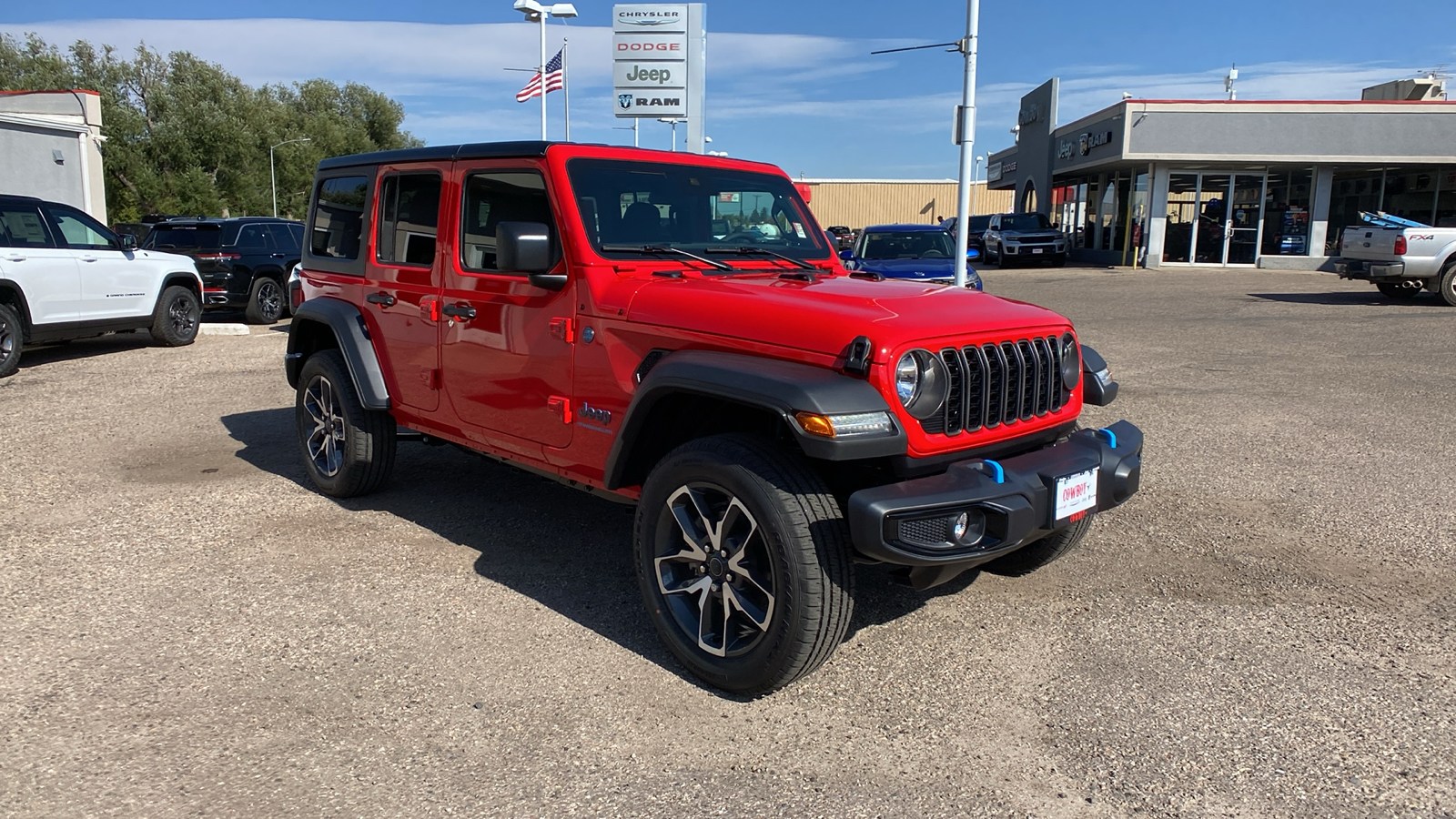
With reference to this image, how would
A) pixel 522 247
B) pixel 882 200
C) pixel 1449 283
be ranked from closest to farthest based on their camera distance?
pixel 522 247 → pixel 1449 283 → pixel 882 200

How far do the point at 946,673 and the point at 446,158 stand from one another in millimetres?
3263

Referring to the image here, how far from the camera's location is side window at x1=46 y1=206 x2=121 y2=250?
1108 cm

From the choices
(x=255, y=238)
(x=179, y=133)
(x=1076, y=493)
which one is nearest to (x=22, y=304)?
(x=255, y=238)

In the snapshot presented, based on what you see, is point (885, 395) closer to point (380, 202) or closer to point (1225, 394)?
point (380, 202)

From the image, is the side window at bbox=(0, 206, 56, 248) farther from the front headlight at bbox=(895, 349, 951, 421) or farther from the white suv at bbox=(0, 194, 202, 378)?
the front headlight at bbox=(895, 349, 951, 421)

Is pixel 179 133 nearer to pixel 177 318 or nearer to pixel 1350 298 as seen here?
pixel 177 318

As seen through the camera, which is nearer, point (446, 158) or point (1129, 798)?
point (1129, 798)

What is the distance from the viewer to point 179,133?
153 feet

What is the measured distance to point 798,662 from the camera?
3262mm

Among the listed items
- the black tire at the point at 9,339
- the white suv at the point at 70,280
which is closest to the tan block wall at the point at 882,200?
the white suv at the point at 70,280

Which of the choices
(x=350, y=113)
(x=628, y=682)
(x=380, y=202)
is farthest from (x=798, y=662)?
(x=350, y=113)

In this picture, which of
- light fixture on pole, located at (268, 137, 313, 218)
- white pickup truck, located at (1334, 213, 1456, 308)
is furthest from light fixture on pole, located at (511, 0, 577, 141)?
light fixture on pole, located at (268, 137, 313, 218)

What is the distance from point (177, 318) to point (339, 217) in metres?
8.47

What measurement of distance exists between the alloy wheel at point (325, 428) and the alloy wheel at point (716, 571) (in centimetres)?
274
